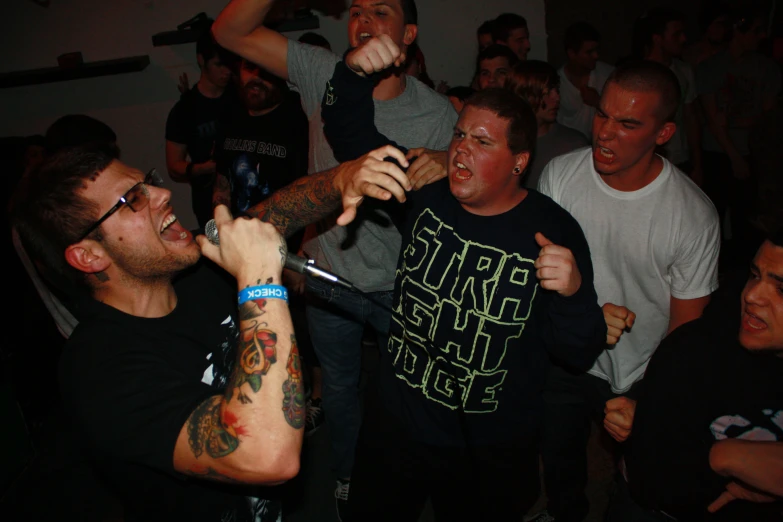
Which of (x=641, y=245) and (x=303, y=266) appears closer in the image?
(x=303, y=266)

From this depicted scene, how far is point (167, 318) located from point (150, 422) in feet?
1.35

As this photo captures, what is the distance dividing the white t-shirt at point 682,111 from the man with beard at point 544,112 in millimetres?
1720

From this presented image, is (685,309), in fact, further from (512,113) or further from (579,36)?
(579,36)

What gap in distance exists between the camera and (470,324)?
1891 millimetres

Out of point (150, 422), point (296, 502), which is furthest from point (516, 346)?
point (296, 502)

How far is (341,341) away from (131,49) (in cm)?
484

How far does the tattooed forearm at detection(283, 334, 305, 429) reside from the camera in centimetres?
128

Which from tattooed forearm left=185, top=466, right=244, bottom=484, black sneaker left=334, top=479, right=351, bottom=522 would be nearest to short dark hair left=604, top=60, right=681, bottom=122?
tattooed forearm left=185, top=466, right=244, bottom=484

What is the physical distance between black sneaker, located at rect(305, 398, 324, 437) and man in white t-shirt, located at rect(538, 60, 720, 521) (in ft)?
5.54

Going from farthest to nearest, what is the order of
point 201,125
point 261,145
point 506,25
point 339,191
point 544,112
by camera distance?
point 506,25 → point 201,125 → point 261,145 → point 544,112 → point 339,191

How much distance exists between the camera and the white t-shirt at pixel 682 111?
14.4ft

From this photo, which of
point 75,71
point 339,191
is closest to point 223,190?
point 339,191

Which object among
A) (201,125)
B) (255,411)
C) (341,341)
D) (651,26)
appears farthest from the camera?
(651,26)

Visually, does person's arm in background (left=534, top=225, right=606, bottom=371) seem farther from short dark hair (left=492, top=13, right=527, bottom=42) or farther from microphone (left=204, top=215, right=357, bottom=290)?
short dark hair (left=492, top=13, right=527, bottom=42)
